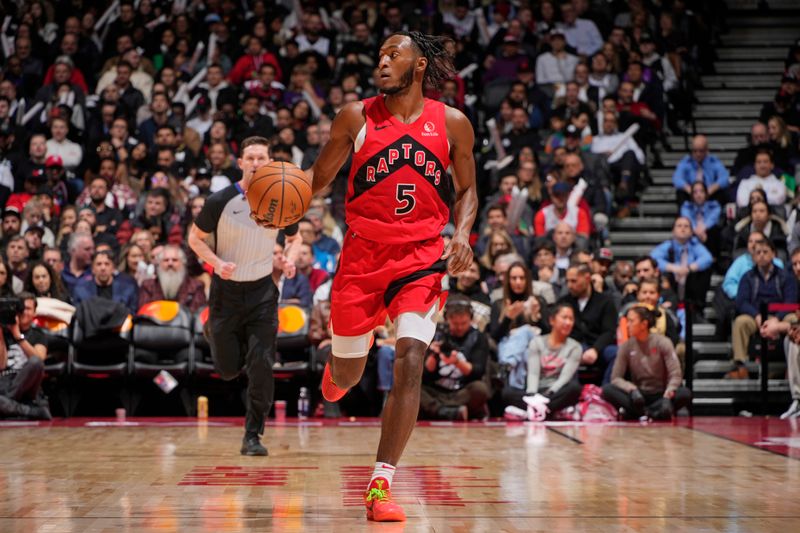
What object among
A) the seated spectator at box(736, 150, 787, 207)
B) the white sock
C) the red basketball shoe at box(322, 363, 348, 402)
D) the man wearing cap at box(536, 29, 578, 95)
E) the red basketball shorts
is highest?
the man wearing cap at box(536, 29, 578, 95)

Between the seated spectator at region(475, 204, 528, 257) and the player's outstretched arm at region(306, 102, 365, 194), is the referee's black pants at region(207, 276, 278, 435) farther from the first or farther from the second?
the seated spectator at region(475, 204, 528, 257)

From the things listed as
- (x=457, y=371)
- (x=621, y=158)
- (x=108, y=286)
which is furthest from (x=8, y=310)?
(x=621, y=158)

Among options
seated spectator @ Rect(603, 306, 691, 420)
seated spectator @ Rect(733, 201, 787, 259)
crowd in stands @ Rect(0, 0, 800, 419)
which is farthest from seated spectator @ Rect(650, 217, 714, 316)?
seated spectator @ Rect(603, 306, 691, 420)

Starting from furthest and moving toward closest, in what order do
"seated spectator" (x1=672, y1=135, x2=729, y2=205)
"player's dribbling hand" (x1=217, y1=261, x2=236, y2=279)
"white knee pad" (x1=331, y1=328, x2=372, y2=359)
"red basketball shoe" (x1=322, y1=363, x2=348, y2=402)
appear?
"seated spectator" (x1=672, y1=135, x2=729, y2=205) → "player's dribbling hand" (x1=217, y1=261, x2=236, y2=279) → "red basketball shoe" (x1=322, y1=363, x2=348, y2=402) → "white knee pad" (x1=331, y1=328, x2=372, y2=359)

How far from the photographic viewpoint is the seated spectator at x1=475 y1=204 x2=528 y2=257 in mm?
12047

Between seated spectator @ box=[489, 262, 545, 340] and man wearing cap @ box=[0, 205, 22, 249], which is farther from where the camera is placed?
man wearing cap @ box=[0, 205, 22, 249]

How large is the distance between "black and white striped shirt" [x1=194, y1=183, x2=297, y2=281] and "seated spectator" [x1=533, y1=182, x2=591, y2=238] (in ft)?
19.2

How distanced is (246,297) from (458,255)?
238cm

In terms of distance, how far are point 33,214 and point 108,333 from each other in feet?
9.98

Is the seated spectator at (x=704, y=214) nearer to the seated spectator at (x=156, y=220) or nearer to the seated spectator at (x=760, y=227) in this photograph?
the seated spectator at (x=760, y=227)

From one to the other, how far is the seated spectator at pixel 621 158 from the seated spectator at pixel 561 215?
4.20ft

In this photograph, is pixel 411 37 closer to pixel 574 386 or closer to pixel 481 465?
pixel 481 465

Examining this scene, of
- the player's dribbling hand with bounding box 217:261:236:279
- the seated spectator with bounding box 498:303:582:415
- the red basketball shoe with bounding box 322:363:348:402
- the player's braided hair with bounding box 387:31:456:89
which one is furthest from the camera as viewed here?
the seated spectator with bounding box 498:303:582:415

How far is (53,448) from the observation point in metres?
7.39
